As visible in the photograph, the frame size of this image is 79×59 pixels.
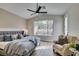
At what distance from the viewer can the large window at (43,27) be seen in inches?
126

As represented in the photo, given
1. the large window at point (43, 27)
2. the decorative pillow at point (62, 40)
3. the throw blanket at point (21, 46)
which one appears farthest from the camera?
the large window at point (43, 27)

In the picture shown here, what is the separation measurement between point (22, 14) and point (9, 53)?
99cm

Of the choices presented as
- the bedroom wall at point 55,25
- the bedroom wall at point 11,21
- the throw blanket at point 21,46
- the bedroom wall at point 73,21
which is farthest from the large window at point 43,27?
the bedroom wall at point 73,21

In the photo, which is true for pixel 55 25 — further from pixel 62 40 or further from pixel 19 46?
pixel 19 46

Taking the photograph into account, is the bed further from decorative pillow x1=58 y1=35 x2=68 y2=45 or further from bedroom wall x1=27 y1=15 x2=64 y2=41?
decorative pillow x1=58 y1=35 x2=68 y2=45

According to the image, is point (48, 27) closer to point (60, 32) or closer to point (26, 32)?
point (60, 32)

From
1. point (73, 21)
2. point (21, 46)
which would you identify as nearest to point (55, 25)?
point (73, 21)

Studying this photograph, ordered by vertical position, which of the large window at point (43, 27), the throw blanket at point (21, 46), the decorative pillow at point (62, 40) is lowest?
the throw blanket at point (21, 46)

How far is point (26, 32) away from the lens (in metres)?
3.20

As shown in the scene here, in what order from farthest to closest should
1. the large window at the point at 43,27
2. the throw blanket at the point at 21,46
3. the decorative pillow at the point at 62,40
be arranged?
the large window at the point at 43,27 < the decorative pillow at the point at 62,40 < the throw blanket at the point at 21,46

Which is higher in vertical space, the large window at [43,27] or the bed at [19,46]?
the large window at [43,27]

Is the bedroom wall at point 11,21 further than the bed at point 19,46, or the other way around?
the bedroom wall at point 11,21

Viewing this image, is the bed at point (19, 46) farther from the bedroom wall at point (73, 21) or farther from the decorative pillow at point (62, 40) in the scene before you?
the bedroom wall at point (73, 21)

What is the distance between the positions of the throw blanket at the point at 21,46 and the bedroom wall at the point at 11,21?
37 cm
